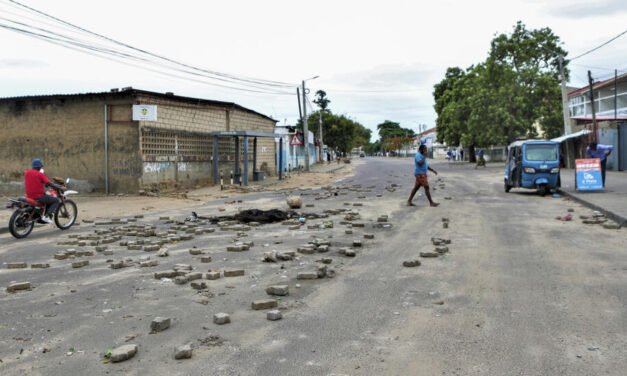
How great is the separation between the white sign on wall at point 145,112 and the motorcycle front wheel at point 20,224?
33.0 ft

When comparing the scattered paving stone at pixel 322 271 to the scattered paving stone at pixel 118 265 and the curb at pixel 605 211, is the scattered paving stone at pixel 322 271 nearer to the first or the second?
the scattered paving stone at pixel 118 265

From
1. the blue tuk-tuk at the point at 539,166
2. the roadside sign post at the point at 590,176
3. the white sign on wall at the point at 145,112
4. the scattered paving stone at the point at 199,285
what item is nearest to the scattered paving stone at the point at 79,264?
the scattered paving stone at the point at 199,285

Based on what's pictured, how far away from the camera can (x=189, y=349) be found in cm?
389

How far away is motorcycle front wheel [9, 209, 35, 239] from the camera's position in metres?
10.5

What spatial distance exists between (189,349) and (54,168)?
66.2 feet

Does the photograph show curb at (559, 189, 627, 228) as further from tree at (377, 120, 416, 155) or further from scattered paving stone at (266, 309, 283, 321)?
tree at (377, 120, 416, 155)

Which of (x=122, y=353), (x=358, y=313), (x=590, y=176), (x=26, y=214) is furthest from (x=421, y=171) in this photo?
(x=122, y=353)

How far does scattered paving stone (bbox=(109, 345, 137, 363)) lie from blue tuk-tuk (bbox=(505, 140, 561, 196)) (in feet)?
52.4

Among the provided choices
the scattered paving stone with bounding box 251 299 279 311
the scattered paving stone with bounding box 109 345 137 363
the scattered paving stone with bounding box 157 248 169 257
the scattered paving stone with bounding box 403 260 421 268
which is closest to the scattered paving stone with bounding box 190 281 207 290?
the scattered paving stone with bounding box 251 299 279 311

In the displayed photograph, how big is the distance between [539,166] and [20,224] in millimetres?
15025

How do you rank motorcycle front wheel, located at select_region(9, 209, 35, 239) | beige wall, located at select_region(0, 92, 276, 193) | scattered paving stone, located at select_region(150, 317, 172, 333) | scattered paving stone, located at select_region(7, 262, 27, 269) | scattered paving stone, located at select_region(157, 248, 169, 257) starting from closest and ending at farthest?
scattered paving stone, located at select_region(150, 317, 172, 333)
scattered paving stone, located at select_region(7, 262, 27, 269)
scattered paving stone, located at select_region(157, 248, 169, 257)
motorcycle front wheel, located at select_region(9, 209, 35, 239)
beige wall, located at select_region(0, 92, 276, 193)

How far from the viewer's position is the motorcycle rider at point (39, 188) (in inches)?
429

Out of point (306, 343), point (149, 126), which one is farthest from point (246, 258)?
point (149, 126)

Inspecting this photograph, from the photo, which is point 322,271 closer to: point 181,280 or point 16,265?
point 181,280
